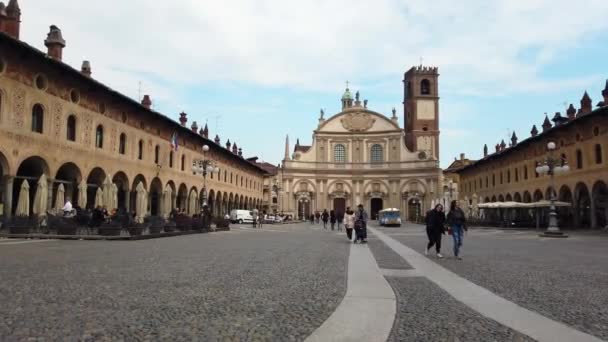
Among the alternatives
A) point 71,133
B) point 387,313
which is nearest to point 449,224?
point 387,313

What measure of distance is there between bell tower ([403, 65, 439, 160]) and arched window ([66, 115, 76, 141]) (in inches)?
2349

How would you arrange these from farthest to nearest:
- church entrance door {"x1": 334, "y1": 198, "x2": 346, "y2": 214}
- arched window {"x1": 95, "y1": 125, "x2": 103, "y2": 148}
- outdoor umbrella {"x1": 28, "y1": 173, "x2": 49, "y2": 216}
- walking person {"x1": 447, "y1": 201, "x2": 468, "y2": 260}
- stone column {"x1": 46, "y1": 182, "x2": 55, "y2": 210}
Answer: church entrance door {"x1": 334, "y1": 198, "x2": 346, "y2": 214}, arched window {"x1": 95, "y1": 125, "x2": 103, "y2": 148}, stone column {"x1": 46, "y1": 182, "x2": 55, "y2": 210}, outdoor umbrella {"x1": 28, "y1": 173, "x2": 49, "y2": 216}, walking person {"x1": 447, "y1": 201, "x2": 468, "y2": 260}

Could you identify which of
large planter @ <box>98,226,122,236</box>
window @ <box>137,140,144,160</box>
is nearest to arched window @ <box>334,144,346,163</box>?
window @ <box>137,140,144,160</box>

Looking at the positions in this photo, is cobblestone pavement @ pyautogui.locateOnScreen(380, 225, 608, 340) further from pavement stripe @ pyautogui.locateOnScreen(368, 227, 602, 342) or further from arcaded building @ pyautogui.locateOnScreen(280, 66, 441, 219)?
arcaded building @ pyautogui.locateOnScreen(280, 66, 441, 219)

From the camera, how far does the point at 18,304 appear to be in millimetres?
5613

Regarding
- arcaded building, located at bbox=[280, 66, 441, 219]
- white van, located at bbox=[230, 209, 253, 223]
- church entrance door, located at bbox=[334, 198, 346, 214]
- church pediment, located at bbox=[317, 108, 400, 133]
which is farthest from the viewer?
church entrance door, located at bbox=[334, 198, 346, 214]

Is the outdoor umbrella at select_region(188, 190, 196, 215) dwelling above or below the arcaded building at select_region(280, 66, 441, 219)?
below

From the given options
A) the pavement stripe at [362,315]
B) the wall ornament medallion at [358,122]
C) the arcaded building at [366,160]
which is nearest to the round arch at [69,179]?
the pavement stripe at [362,315]

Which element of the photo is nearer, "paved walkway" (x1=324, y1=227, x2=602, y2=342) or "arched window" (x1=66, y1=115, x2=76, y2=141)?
"paved walkway" (x1=324, y1=227, x2=602, y2=342)

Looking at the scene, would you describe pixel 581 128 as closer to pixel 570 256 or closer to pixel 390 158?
pixel 570 256

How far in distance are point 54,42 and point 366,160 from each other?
5810cm

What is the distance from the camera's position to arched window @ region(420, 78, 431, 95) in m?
78.8

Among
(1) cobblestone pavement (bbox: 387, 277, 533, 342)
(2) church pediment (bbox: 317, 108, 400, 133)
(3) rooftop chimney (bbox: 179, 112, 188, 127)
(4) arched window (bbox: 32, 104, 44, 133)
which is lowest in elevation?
(1) cobblestone pavement (bbox: 387, 277, 533, 342)

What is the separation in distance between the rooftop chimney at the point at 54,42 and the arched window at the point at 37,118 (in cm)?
475
